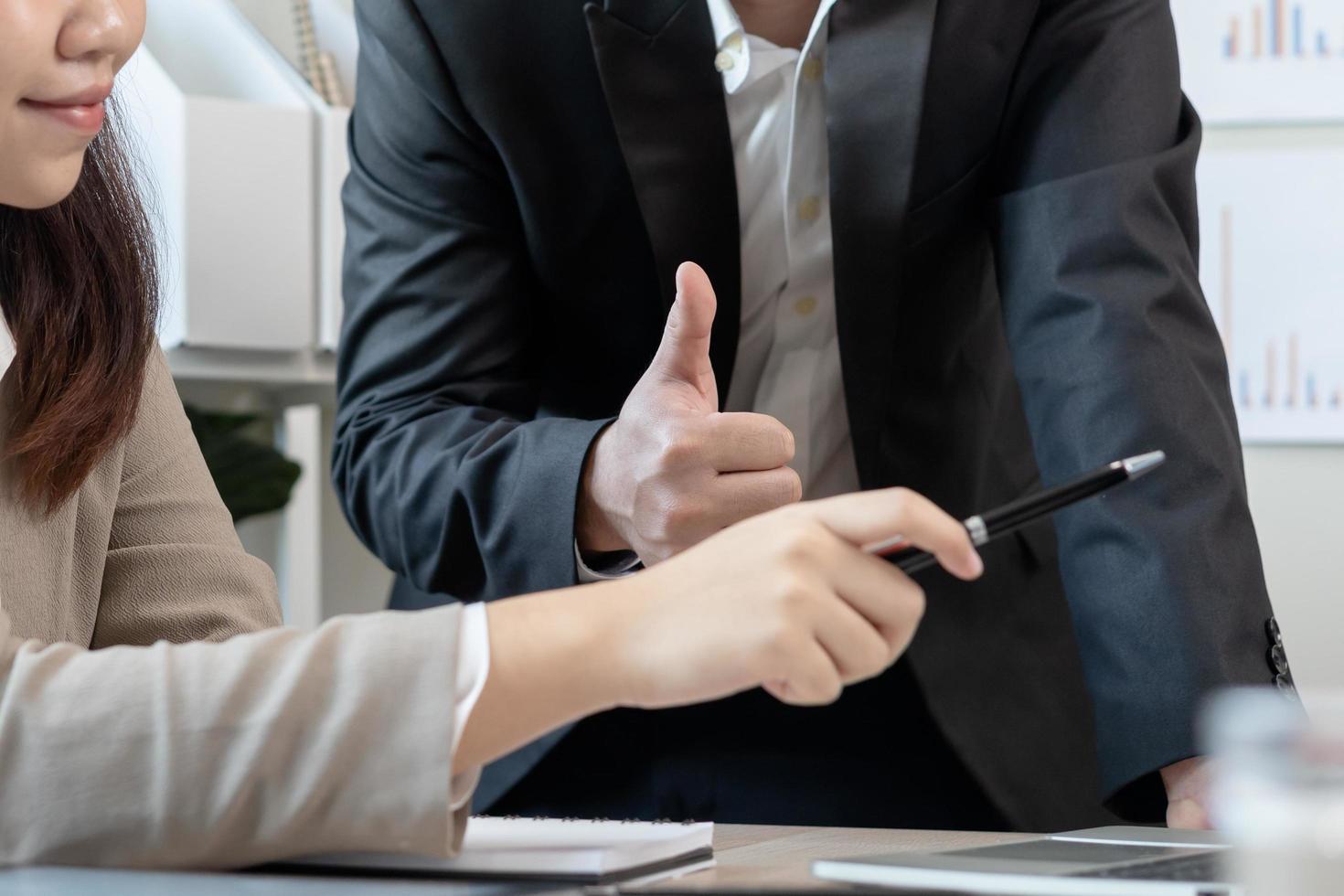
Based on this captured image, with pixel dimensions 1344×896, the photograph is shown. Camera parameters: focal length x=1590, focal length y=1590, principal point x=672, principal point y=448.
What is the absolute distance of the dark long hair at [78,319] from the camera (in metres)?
0.89

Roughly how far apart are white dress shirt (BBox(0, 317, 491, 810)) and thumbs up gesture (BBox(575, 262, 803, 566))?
0.29 meters

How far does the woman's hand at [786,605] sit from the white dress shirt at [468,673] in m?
0.05

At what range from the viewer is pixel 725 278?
3.74 feet

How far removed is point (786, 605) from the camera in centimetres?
59

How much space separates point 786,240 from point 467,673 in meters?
0.62

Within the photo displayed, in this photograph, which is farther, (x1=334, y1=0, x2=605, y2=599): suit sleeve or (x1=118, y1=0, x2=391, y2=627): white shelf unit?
(x1=118, y1=0, x2=391, y2=627): white shelf unit

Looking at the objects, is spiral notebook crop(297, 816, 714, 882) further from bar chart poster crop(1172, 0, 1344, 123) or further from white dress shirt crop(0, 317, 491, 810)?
bar chart poster crop(1172, 0, 1344, 123)

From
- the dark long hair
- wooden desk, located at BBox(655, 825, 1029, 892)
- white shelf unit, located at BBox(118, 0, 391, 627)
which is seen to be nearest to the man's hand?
wooden desk, located at BBox(655, 825, 1029, 892)

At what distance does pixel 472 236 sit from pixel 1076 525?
0.48 metres

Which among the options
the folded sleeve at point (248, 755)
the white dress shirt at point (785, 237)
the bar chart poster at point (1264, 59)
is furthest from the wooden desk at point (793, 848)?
the bar chart poster at point (1264, 59)

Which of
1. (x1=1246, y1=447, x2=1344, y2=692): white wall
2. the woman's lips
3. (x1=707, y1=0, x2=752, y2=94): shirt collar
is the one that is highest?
the woman's lips

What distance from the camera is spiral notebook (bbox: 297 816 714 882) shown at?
1.97 feet

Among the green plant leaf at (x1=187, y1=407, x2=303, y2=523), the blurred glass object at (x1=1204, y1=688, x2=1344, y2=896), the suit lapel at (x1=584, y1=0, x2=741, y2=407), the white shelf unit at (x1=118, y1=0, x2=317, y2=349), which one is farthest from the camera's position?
the green plant leaf at (x1=187, y1=407, x2=303, y2=523)

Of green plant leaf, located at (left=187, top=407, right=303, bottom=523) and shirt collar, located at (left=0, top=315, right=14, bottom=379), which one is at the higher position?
shirt collar, located at (left=0, top=315, right=14, bottom=379)
